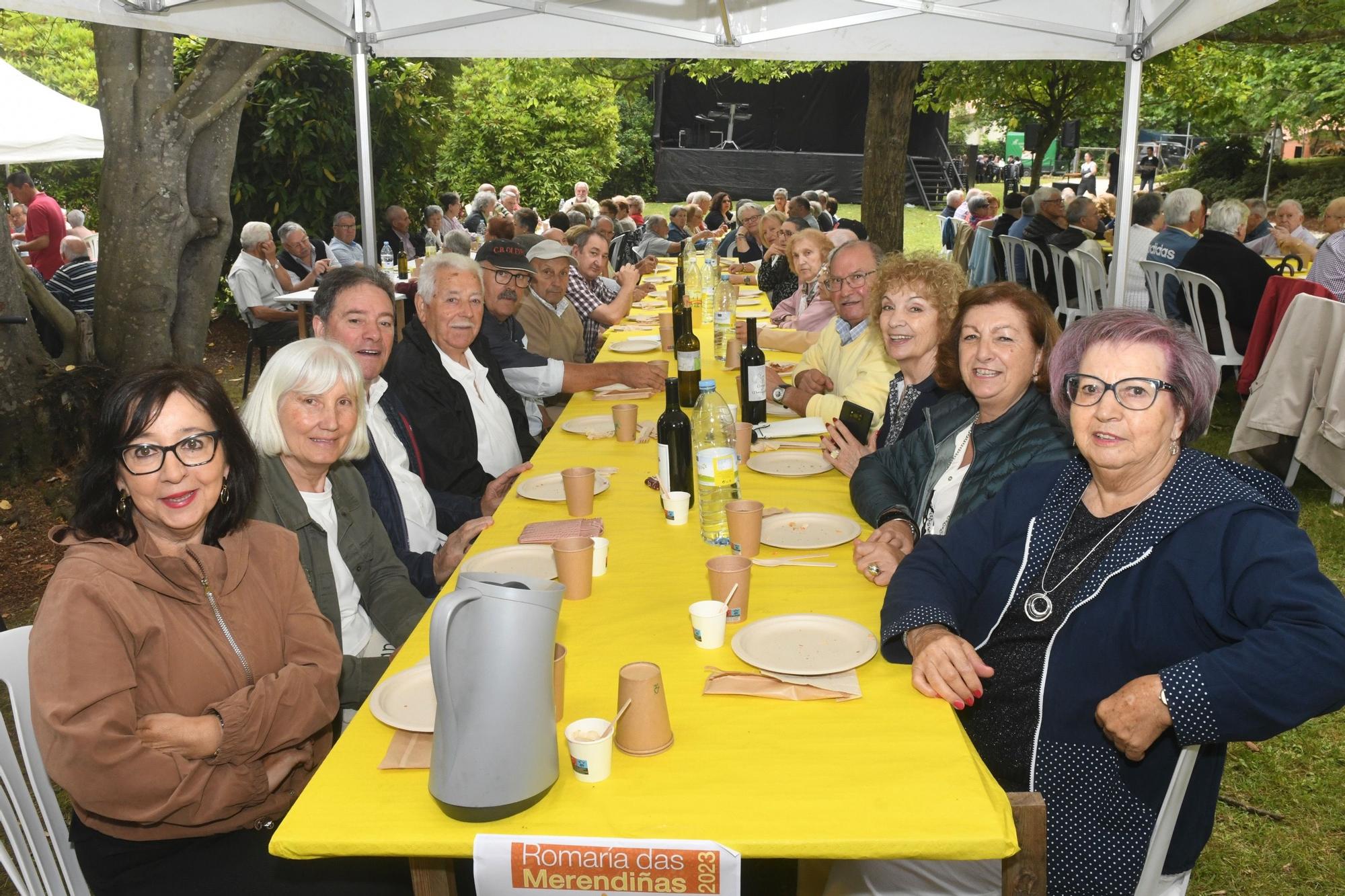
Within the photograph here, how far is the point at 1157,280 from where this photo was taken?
263 inches

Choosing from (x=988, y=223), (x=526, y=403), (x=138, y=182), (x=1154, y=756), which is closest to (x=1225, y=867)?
(x=1154, y=756)

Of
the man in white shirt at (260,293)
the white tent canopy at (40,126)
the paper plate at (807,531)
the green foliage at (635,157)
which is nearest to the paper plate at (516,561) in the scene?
the paper plate at (807,531)

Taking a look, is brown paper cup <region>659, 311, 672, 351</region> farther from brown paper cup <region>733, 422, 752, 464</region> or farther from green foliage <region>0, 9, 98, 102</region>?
green foliage <region>0, 9, 98, 102</region>

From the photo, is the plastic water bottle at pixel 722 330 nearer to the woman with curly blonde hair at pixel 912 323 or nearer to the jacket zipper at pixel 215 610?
the woman with curly blonde hair at pixel 912 323

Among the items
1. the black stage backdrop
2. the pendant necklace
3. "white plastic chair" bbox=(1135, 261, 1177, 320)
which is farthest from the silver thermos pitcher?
the black stage backdrop

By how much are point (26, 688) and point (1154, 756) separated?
193cm

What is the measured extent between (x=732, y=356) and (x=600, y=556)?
2.59 m

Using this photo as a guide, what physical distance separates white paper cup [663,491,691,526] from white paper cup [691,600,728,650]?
2.26 feet

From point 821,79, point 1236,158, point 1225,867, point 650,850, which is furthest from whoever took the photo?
point 821,79

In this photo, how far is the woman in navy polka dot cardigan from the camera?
150 cm

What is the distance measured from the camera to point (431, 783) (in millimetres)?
1343

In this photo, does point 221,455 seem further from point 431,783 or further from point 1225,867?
point 1225,867

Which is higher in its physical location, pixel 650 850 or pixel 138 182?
pixel 138 182

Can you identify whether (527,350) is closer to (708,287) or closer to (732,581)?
(732,581)
